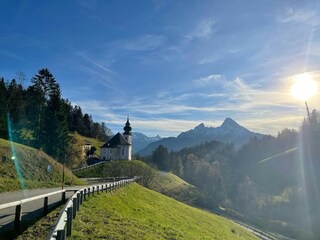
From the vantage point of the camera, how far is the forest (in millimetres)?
90244

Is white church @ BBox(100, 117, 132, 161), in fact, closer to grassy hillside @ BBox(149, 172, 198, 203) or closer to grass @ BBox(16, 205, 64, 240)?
grassy hillside @ BBox(149, 172, 198, 203)

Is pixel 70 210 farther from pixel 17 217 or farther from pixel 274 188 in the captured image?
pixel 274 188

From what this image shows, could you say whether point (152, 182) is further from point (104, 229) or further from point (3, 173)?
point (104, 229)

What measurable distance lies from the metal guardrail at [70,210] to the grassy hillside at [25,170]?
33.9ft

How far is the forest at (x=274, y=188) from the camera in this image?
90.2 metres

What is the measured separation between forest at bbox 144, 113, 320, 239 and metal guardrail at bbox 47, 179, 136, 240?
6046 cm

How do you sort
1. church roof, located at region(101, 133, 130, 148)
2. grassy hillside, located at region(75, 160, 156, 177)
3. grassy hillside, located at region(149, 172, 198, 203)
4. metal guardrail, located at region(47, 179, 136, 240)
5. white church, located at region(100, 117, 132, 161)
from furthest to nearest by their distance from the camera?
1. church roof, located at region(101, 133, 130, 148)
2. white church, located at region(100, 117, 132, 161)
3. grassy hillside, located at region(149, 172, 198, 203)
4. grassy hillside, located at region(75, 160, 156, 177)
5. metal guardrail, located at region(47, 179, 136, 240)

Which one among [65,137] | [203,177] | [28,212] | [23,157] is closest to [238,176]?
[203,177]

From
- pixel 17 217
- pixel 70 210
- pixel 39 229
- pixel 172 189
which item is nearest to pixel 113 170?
pixel 172 189

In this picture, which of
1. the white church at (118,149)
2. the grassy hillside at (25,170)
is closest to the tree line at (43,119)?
the grassy hillside at (25,170)

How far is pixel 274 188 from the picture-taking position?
5842 inches

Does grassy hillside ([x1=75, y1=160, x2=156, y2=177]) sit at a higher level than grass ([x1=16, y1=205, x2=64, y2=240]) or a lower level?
higher

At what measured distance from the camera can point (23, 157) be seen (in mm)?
46156

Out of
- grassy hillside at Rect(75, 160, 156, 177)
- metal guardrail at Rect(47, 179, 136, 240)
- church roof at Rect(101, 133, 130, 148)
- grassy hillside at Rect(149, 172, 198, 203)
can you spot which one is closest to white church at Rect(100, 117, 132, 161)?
church roof at Rect(101, 133, 130, 148)
